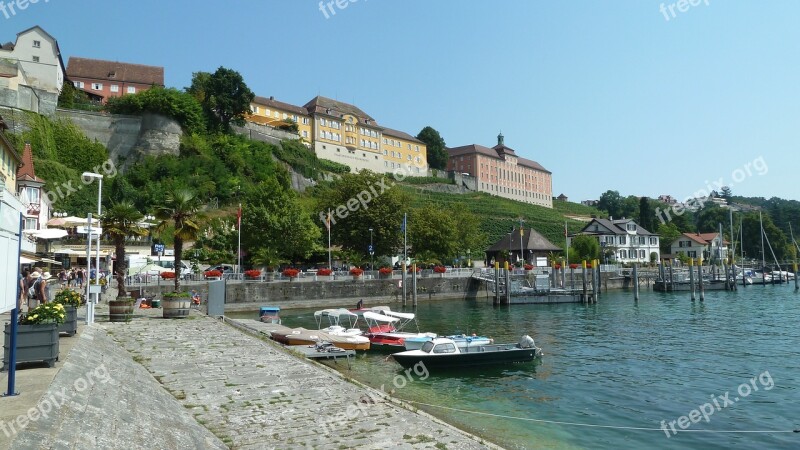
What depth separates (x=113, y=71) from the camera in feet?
341

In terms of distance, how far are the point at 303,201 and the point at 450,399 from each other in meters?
69.4

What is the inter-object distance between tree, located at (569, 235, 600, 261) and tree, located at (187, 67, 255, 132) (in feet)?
205

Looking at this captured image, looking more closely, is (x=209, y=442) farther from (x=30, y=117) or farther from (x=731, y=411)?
(x=30, y=117)

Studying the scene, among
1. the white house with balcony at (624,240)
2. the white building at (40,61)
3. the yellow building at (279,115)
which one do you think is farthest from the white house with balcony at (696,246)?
the white building at (40,61)

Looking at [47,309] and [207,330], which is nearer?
[47,309]

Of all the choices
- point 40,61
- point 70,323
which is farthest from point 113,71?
point 70,323

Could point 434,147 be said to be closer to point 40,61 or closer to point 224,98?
point 224,98

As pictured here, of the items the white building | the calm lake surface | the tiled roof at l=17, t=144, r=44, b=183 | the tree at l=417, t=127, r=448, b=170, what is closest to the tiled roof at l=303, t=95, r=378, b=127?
the tree at l=417, t=127, r=448, b=170

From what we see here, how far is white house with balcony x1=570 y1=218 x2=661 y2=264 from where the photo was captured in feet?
389

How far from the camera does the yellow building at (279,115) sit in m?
117

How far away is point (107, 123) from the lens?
83.6m

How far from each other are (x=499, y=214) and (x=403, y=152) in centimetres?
2928

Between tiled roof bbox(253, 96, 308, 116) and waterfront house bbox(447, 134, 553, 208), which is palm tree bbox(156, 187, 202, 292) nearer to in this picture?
tiled roof bbox(253, 96, 308, 116)

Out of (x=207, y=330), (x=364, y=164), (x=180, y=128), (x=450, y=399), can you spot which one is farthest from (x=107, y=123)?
(x=450, y=399)
